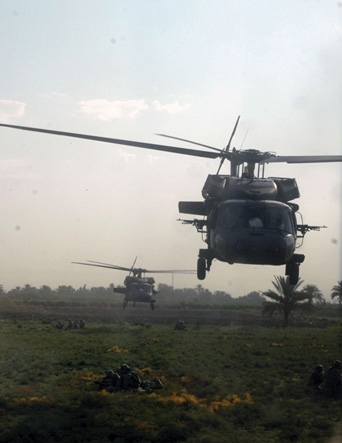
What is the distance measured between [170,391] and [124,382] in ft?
5.68

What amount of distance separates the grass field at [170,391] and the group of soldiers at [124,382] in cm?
43

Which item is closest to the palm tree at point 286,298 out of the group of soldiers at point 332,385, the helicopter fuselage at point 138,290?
the helicopter fuselage at point 138,290

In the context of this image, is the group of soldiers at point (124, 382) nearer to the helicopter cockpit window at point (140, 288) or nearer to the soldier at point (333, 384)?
the soldier at point (333, 384)

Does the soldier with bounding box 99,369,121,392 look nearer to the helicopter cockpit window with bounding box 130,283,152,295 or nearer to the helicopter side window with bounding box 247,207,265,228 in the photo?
the helicopter side window with bounding box 247,207,265,228

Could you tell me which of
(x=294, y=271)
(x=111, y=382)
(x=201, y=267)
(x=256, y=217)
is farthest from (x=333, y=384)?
(x=256, y=217)

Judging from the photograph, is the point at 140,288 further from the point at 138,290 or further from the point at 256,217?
the point at 256,217

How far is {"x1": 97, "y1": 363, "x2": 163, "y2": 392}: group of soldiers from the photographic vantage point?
26.6 meters

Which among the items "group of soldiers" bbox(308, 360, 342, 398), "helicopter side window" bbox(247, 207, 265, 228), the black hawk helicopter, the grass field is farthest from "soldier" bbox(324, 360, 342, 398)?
"helicopter side window" bbox(247, 207, 265, 228)

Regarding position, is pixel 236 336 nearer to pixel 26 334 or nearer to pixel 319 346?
pixel 319 346

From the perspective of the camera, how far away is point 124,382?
26766mm

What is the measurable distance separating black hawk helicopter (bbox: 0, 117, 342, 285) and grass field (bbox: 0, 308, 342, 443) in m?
4.60

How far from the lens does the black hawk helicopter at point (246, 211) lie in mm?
19828

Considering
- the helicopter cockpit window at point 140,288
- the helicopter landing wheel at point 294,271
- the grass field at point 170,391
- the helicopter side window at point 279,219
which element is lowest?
the grass field at point 170,391

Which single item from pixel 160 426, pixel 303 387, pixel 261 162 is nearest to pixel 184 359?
pixel 303 387
